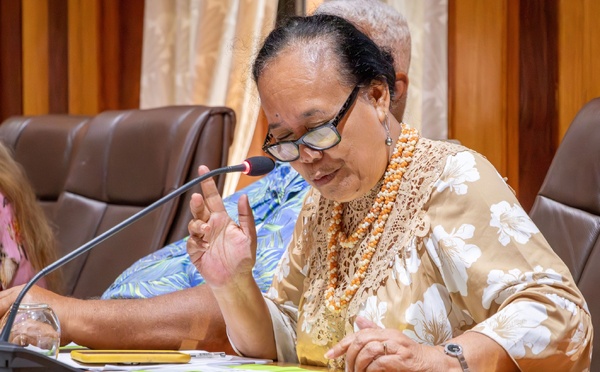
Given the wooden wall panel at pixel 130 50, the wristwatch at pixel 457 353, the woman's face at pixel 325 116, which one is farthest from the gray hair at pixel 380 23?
the wooden wall panel at pixel 130 50

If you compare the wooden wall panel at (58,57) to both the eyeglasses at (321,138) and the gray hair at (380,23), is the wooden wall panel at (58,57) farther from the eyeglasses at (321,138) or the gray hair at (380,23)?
the eyeglasses at (321,138)

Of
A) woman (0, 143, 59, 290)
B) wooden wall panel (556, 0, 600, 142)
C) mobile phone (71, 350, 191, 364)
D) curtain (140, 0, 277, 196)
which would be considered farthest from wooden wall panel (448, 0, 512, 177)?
mobile phone (71, 350, 191, 364)

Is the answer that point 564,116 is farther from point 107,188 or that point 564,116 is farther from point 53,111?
point 53,111

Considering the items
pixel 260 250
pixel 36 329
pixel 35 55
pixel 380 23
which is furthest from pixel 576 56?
pixel 35 55

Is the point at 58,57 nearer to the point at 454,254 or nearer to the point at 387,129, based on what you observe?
the point at 387,129

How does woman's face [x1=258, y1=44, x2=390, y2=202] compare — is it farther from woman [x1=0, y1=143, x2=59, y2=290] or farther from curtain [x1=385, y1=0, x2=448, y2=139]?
curtain [x1=385, y1=0, x2=448, y2=139]

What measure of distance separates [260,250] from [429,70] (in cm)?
93

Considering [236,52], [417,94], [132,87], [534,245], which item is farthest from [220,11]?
[534,245]

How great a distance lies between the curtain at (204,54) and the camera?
357cm

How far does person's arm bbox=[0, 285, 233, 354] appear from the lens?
1909 millimetres

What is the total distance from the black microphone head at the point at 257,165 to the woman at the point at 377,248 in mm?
35

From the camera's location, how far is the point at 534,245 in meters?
1.41

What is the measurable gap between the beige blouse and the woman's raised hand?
0.16 meters

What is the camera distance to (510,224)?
4.69ft
